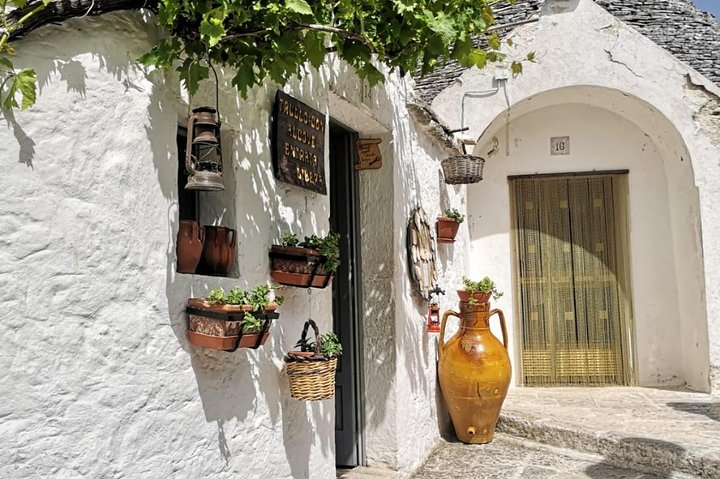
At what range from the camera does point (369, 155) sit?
15.2ft

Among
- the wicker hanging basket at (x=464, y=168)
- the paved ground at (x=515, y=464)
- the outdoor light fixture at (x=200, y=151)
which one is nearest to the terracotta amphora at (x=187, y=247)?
the outdoor light fixture at (x=200, y=151)

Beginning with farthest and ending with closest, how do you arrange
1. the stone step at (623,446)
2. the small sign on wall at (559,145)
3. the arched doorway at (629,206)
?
the small sign on wall at (559,145) → the arched doorway at (629,206) → the stone step at (623,446)

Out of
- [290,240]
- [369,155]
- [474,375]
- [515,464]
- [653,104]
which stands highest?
[653,104]

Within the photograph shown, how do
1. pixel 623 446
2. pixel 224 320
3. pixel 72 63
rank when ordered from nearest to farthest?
pixel 72 63
pixel 224 320
pixel 623 446

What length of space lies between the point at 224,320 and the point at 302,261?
2.37ft

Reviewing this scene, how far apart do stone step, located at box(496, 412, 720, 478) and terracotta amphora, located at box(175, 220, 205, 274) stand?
3.72 m

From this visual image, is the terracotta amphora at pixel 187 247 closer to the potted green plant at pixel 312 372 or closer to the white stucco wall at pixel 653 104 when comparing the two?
the potted green plant at pixel 312 372

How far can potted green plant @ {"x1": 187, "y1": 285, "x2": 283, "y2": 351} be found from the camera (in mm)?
2246

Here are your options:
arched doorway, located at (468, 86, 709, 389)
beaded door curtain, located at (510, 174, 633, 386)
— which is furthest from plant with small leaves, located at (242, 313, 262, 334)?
beaded door curtain, located at (510, 174, 633, 386)

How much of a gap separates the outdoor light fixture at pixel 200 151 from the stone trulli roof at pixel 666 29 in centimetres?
525

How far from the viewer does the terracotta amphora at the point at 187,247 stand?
7.75ft

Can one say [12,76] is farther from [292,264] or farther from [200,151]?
[292,264]

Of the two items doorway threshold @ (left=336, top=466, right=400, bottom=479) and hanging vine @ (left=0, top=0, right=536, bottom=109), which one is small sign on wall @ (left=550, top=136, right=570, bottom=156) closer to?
doorway threshold @ (left=336, top=466, right=400, bottom=479)

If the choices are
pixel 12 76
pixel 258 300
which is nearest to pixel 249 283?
pixel 258 300
